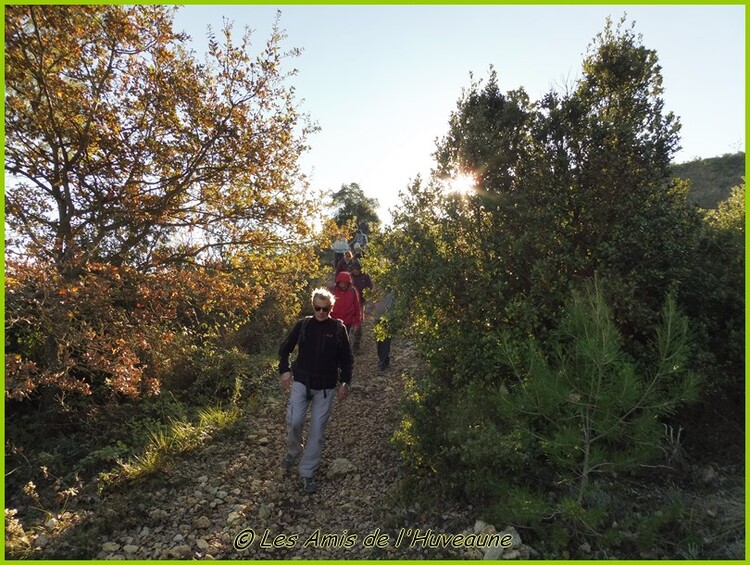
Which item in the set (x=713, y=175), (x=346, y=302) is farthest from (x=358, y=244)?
(x=713, y=175)

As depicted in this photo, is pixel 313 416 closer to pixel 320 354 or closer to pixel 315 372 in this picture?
pixel 315 372

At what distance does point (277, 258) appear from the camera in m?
7.23

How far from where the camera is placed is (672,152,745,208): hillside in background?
20250 mm

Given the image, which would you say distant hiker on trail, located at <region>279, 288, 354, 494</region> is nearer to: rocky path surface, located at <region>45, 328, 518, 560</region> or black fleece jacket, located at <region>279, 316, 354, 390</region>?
black fleece jacket, located at <region>279, 316, 354, 390</region>

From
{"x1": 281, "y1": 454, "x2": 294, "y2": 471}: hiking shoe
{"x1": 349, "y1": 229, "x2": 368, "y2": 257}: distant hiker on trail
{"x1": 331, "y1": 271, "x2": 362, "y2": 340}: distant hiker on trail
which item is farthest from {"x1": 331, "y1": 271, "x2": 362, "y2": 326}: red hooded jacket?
{"x1": 281, "y1": 454, "x2": 294, "y2": 471}: hiking shoe

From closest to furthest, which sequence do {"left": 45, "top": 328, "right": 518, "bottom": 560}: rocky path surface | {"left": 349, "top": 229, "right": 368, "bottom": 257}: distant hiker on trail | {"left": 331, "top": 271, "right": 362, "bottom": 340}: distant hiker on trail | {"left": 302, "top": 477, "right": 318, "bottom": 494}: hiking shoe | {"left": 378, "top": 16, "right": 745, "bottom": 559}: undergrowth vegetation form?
1. {"left": 378, "top": 16, "right": 745, "bottom": 559}: undergrowth vegetation
2. {"left": 45, "top": 328, "right": 518, "bottom": 560}: rocky path surface
3. {"left": 302, "top": 477, "right": 318, "bottom": 494}: hiking shoe
4. {"left": 331, "top": 271, "right": 362, "bottom": 340}: distant hiker on trail
5. {"left": 349, "top": 229, "right": 368, "bottom": 257}: distant hiker on trail

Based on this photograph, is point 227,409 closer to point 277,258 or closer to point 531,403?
point 277,258

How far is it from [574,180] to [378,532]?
4165 millimetres

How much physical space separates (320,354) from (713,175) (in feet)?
91.3

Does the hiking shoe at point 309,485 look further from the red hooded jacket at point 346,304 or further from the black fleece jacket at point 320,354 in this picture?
the red hooded jacket at point 346,304

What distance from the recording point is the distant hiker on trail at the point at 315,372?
4.82 meters

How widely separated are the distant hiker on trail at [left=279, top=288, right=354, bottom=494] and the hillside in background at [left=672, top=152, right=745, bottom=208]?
20512mm

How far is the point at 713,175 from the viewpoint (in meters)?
24.0

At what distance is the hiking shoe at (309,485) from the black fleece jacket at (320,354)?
1.02 metres
